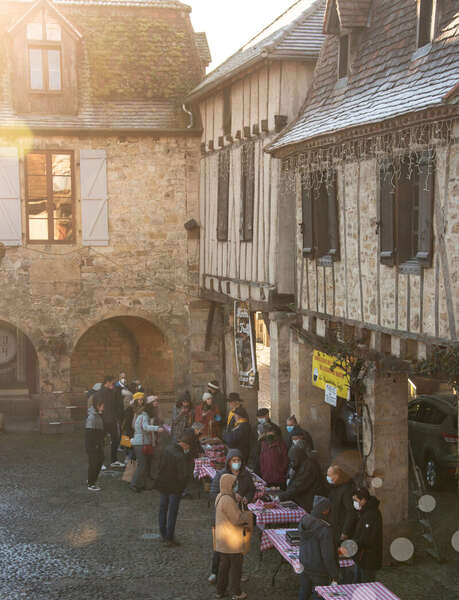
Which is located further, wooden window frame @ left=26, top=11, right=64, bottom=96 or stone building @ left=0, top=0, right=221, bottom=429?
wooden window frame @ left=26, top=11, right=64, bottom=96

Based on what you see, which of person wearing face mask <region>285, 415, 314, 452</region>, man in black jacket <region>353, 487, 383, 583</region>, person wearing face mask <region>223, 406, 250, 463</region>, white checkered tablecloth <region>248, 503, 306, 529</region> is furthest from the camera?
person wearing face mask <region>223, 406, 250, 463</region>

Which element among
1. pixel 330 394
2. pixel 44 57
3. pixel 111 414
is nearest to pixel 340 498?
pixel 330 394

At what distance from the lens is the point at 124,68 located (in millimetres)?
18344

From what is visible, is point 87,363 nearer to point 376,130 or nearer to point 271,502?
point 271,502

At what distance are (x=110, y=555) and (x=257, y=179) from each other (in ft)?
20.8

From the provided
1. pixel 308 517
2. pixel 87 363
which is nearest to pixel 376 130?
pixel 308 517

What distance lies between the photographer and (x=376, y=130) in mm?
8828

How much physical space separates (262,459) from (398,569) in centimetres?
233

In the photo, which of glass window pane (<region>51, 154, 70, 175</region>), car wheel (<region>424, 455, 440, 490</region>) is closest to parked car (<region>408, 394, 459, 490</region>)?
car wheel (<region>424, 455, 440, 490</region>)

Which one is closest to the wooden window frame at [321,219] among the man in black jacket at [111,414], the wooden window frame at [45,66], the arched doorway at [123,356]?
the man in black jacket at [111,414]

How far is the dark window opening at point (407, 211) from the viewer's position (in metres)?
8.34

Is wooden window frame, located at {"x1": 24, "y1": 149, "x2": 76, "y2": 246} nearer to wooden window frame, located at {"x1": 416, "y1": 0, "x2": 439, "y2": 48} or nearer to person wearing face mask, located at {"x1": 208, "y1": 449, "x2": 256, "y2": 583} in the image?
person wearing face mask, located at {"x1": 208, "y1": 449, "x2": 256, "y2": 583}

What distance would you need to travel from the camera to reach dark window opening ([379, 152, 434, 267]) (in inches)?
328

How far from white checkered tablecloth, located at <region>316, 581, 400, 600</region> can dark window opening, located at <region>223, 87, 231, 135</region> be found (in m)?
9.72
